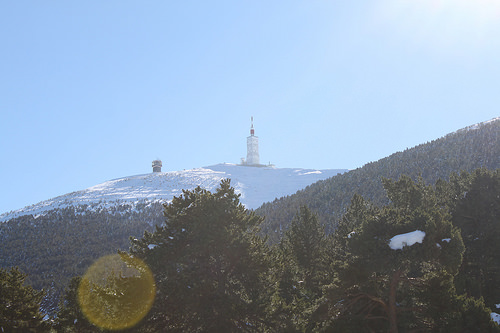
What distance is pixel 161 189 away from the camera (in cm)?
17338

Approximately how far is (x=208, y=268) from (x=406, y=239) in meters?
8.28

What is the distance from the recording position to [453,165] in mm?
96375

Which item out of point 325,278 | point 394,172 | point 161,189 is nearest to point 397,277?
point 325,278

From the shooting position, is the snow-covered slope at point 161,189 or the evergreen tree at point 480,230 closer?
the evergreen tree at point 480,230

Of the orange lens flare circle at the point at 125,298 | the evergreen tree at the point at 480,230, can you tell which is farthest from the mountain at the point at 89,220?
the evergreen tree at the point at 480,230

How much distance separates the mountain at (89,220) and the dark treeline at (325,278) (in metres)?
62.9

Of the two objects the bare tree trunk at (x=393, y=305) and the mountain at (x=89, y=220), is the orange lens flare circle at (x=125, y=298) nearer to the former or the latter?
the bare tree trunk at (x=393, y=305)

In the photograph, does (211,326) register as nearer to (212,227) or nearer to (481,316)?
(212,227)

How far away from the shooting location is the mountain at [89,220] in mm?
101000

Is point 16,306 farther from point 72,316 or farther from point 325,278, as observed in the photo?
point 325,278

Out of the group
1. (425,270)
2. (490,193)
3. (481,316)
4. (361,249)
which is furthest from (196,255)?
(490,193)

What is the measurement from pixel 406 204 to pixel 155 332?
50.4ft

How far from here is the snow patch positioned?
523 inches

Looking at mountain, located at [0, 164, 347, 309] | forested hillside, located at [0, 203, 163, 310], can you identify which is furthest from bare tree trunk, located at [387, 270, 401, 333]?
forested hillside, located at [0, 203, 163, 310]
